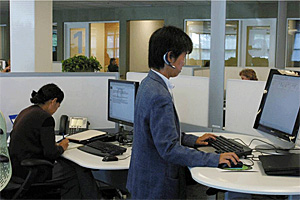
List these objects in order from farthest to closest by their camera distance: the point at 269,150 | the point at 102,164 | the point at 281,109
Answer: the point at 102,164 → the point at 269,150 → the point at 281,109

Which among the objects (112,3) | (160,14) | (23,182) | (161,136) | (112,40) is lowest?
(23,182)

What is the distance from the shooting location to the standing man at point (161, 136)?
68.1 inches

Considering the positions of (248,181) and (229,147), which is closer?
(248,181)

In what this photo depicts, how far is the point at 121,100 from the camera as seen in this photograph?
117 inches

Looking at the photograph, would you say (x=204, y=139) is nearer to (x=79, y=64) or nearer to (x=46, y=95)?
(x=46, y=95)

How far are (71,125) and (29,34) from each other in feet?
5.03

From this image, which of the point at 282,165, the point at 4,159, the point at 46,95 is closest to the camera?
the point at 282,165

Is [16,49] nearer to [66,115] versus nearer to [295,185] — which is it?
[66,115]

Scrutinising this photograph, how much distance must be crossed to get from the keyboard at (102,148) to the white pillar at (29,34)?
184 centimetres

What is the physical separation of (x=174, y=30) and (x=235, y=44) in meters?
9.27

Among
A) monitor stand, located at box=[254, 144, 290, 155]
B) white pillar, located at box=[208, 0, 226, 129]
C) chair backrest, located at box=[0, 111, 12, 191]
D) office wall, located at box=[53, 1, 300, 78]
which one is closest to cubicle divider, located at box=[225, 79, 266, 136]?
white pillar, located at box=[208, 0, 226, 129]

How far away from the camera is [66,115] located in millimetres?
3295

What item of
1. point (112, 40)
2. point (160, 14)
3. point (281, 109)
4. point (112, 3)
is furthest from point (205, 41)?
point (281, 109)

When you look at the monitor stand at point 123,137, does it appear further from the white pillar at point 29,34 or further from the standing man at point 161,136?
the white pillar at point 29,34
